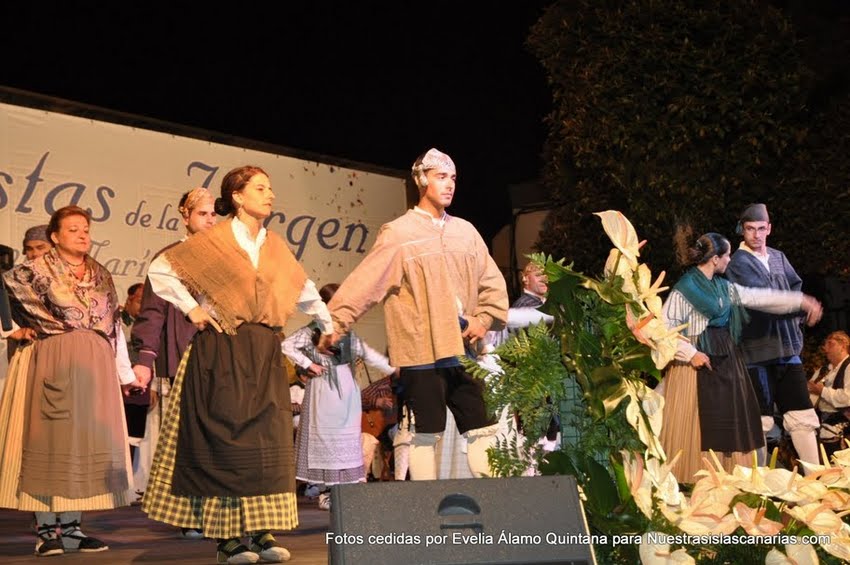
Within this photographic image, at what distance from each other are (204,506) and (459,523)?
97.9 inches

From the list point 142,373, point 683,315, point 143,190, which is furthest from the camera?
point 143,190

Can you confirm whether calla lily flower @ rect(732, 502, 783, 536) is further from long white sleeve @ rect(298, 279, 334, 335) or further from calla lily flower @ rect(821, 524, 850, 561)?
long white sleeve @ rect(298, 279, 334, 335)

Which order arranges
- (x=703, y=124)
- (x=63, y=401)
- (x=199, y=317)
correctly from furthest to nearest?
(x=703, y=124), (x=63, y=401), (x=199, y=317)

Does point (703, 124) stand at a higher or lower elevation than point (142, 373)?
higher

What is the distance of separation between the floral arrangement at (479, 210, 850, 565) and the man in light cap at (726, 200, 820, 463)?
4.37 m

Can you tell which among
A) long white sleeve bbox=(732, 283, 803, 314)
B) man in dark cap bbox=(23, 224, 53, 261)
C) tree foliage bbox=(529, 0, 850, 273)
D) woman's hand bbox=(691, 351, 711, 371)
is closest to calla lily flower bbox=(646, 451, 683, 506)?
woman's hand bbox=(691, 351, 711, 371)

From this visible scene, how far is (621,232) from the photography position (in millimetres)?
2492

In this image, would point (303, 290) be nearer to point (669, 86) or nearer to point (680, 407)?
point (680, 407)

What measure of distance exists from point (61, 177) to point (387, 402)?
3.06m

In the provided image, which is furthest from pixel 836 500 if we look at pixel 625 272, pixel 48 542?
pixel 48 542

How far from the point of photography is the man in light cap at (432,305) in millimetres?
4609

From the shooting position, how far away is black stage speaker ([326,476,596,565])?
2.14 metres

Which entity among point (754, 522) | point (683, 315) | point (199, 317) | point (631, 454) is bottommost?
point (754, 522)

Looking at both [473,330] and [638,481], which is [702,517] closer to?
[638,481]
